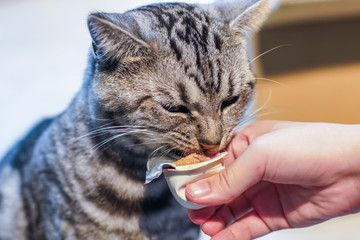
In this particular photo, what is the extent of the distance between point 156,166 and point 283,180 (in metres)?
0.29

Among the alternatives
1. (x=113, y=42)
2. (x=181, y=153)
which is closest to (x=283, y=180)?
(x=181, y=153)

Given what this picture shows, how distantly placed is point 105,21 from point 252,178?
46 cm

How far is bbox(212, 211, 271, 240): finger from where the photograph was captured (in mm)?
919

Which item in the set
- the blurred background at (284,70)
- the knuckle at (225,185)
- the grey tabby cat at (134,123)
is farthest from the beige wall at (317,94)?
the knuckle at (225,185)

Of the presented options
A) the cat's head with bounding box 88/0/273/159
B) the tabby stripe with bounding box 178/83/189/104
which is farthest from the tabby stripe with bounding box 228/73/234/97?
the tabby stripe with bounding box 178/83/189/104

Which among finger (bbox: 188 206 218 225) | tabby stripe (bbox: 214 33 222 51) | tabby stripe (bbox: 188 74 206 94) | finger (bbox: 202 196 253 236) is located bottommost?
finger (bbox: 202 196 253 236)

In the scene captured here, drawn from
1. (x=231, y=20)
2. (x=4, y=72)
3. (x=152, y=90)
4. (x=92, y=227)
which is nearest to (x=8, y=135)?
(x=4, y=72)

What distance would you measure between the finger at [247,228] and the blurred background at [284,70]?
41 cm

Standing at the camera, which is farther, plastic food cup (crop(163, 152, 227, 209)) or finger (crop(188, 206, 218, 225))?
finger (crop(188, 206, 218, 225))

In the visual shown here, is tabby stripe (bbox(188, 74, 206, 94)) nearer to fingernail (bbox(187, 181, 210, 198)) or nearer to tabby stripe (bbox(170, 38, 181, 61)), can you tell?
tabby stripe (bbox(170, 38, 181, 61))

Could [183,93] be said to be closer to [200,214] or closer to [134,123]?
[134,123]

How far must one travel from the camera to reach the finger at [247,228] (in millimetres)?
919

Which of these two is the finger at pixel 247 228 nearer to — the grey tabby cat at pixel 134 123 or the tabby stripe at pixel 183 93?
the grey tabby cat at pixel 134 123

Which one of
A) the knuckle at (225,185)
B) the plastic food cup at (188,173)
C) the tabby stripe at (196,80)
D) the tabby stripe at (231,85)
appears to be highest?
the tabby stripe at (196,80)
